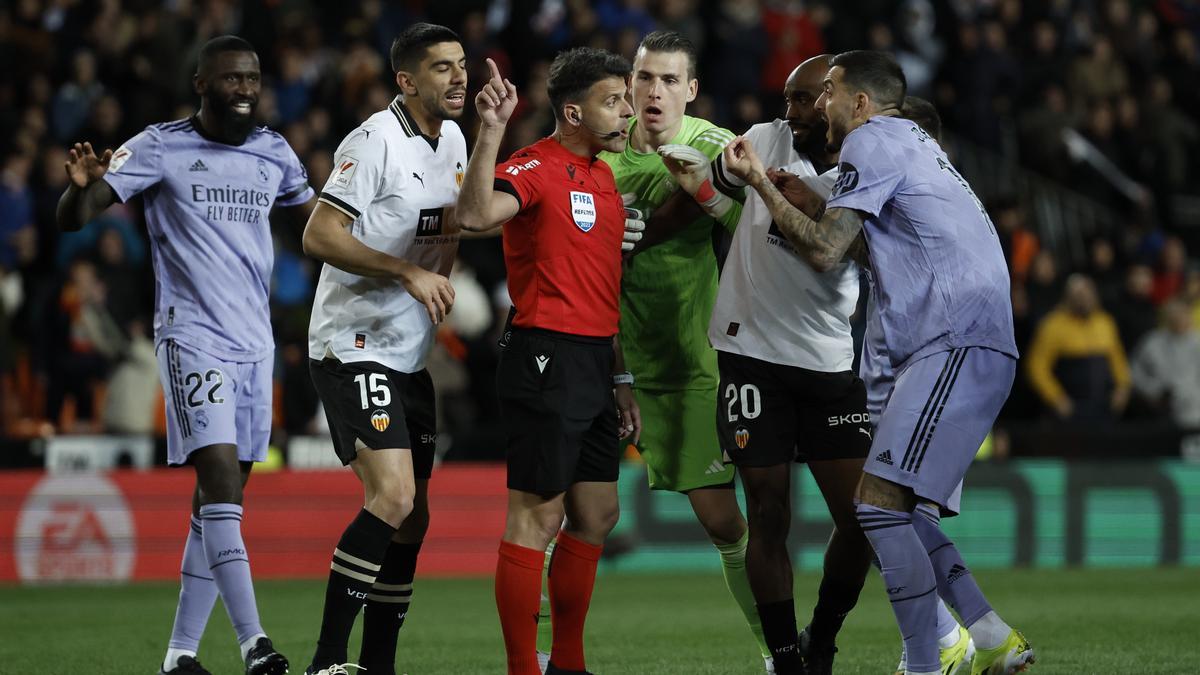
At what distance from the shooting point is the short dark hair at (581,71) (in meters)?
6.73

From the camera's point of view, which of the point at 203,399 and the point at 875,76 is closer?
the point at 875,76

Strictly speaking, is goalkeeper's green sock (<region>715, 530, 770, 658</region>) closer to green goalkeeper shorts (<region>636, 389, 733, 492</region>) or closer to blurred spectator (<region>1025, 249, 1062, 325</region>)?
green goalkeeper shorts (<region>636, 389, 733, 492</region>)

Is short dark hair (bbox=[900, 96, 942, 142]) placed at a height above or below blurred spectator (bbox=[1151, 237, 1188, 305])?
above

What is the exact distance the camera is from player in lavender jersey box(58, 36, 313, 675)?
7398mm

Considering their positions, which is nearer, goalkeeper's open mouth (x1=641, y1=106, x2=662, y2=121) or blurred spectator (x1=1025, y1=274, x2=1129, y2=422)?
goalkeeper's open mouth (x1=641, y1=106, x2=662, y2=121)

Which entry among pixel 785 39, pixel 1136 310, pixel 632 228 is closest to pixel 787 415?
pixel 632 228

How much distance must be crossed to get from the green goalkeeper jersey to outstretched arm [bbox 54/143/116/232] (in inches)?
93.5

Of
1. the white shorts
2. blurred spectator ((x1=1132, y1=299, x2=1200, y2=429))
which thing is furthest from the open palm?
blurred spectator ((x1=1132, y1=299, x2=1200, y2=429))

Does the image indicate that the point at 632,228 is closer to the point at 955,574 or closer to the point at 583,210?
the point at 583,210

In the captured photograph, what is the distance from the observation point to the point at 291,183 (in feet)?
26.3

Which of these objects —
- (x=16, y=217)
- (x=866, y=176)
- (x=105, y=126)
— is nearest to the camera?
(x=866, y=176)

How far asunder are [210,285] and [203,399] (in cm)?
56

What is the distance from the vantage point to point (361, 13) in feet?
59.6

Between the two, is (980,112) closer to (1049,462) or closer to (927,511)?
(1049,462)
